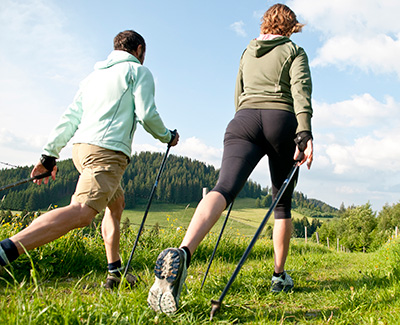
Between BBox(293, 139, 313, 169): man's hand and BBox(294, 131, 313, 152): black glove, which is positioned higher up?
BBox(294, 131, 313, 152): black glove

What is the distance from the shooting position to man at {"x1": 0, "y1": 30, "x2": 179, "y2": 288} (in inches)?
97.7

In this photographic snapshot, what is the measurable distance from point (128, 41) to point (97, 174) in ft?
4.37

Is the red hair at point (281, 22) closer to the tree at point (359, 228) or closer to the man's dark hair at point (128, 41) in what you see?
the man's dark hair at point (128, 41)

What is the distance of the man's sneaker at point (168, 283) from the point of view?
188cm

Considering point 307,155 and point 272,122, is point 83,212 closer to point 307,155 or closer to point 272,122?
point 272,122

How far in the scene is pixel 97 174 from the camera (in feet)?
8.43

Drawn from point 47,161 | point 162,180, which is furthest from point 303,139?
point 162,180

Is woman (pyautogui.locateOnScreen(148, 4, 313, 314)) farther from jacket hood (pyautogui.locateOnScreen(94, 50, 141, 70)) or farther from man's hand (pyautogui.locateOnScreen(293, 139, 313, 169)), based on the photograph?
jacket hood (pyautogui.locateOnScreen(94, 50, 141, 70))

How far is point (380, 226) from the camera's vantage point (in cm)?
6216

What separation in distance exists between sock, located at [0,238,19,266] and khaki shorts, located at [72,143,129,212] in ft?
1.73

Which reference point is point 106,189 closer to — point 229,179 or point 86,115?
point 86,115

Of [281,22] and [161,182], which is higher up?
[281,22]

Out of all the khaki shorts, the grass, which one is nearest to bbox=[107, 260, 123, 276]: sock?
the grass

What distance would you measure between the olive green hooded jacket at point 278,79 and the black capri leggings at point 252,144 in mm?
96
